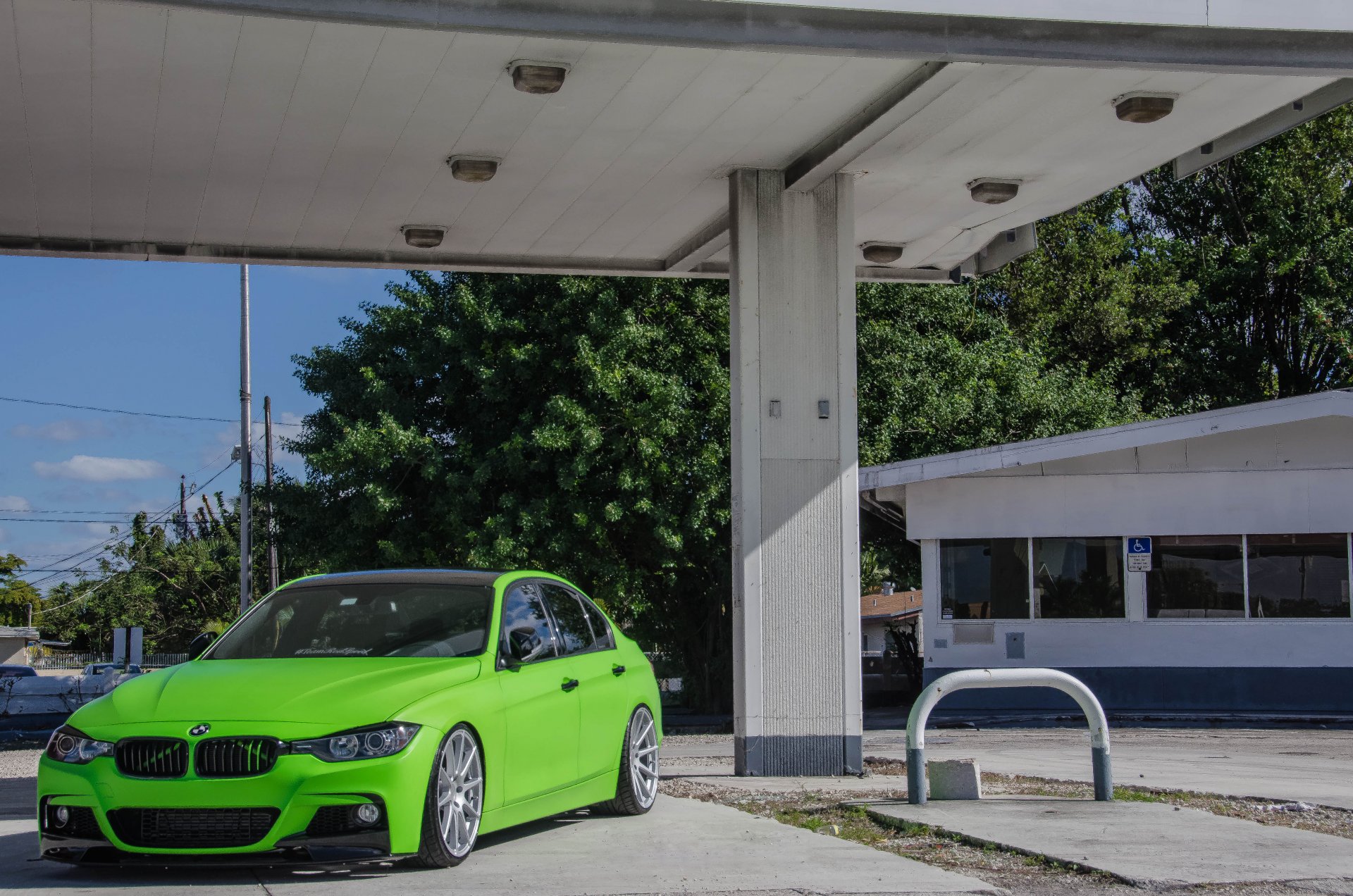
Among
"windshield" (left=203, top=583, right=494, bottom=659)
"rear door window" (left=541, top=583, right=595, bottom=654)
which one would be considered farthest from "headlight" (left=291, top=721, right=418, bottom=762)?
"rear door window" (left=541, top=583, right=595, bottom=654)

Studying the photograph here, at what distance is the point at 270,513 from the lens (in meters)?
26.3

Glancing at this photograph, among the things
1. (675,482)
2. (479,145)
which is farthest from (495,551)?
(479,145)

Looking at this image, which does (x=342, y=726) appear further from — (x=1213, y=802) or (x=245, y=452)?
(x=245, y=452)

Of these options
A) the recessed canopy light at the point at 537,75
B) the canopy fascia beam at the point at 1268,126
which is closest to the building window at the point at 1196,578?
the canopy fascia beam at the point at 1268,126

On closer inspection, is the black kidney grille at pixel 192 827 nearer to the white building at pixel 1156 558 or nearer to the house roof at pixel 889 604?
the white building at pixel 1156 558

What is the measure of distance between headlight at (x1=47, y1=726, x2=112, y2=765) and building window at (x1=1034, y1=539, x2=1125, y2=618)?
1769cm

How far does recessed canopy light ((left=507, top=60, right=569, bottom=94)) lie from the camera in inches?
375

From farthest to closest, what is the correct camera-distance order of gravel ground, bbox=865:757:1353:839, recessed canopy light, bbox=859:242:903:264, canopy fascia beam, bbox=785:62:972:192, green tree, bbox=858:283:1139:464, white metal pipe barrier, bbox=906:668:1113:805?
green tree, bbox=858:283:1139:464, recessed canopy light, bbox=859:242:903:264, canopy fascia beam, bbox=785:62:972:192, white metal pipe barrier, bbox=906:668:1113:805, gravel ground, bbox=865:757:1353:839

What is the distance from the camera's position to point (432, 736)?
627cm

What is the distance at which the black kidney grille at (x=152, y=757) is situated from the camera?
19.8ft

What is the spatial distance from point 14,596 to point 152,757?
307 ft

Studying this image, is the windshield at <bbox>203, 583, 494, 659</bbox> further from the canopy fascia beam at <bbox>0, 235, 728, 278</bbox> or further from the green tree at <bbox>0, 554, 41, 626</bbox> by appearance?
the green tree at <bbox>0, 554, 41, 626</bbox>

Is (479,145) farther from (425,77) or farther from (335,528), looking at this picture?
(335,528)

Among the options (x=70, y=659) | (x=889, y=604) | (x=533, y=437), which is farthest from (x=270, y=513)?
(x=70, y=659)
